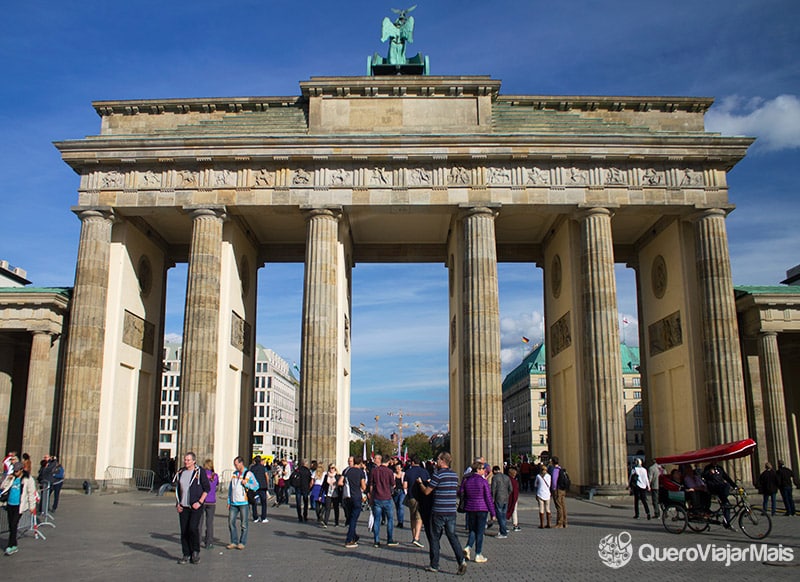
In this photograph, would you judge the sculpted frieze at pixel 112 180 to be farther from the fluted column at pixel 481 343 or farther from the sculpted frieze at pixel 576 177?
the sculpted frieze at pixel 576 177

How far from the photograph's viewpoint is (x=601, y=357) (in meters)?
27.7

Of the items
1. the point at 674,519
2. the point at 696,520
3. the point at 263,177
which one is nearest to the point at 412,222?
the point at 263,177

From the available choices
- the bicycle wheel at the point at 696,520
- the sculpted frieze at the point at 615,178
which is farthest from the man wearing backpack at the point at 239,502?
the sculpted frieze at the point at 615,178

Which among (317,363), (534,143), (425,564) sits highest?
(534,143)

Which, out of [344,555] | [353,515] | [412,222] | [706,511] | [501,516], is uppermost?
[412,222]

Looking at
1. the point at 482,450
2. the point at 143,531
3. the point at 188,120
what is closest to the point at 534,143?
the point at 482,450

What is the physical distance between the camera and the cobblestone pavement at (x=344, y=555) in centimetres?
1077

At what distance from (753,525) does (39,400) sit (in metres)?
27.5

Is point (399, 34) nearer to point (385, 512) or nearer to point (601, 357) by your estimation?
point (601, 357)

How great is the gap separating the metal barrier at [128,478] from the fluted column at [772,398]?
2656 cm

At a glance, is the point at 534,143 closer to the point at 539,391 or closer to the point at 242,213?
the point at 242,213

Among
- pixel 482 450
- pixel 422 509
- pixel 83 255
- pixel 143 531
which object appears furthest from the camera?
pixel 83 255

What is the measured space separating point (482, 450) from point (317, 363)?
7.25 m

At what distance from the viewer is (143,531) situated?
16062mm
